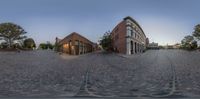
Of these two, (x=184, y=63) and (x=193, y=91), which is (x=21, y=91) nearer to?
(x=193, y=91)

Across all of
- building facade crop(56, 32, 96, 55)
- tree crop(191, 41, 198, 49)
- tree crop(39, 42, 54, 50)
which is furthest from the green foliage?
tree crop(39, 42, 54, 50)

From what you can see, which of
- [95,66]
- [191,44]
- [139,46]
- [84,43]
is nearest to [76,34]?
[84,43]

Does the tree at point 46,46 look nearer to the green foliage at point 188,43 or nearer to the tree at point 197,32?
the green foliage at point 188,43

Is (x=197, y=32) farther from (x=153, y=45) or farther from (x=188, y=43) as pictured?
(x=153, y=45)

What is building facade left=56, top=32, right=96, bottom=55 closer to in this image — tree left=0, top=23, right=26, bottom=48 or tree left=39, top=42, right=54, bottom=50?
tree left=39, top=42, right=54, bottom=50

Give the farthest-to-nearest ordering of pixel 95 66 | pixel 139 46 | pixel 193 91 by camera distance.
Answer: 1. pixel 95 66
2. pixel 139 46
3. pixel 193 91

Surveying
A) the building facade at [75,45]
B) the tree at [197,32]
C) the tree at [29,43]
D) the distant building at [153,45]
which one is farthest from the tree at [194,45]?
the tree at [29,43]
